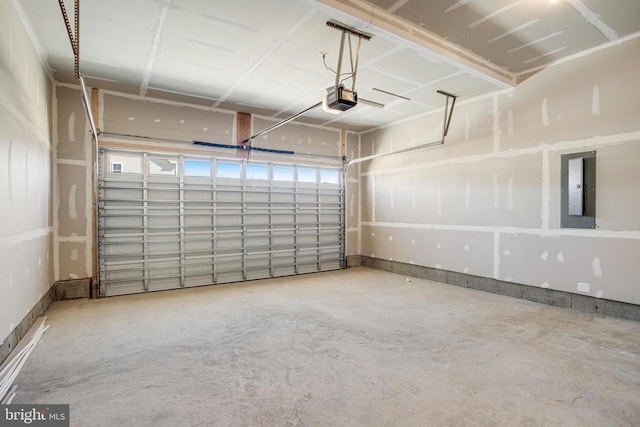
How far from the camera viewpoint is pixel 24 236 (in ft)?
11.0

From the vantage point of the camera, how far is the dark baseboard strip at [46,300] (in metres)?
2.93

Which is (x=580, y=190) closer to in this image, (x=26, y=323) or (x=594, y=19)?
(x=594, y=19)

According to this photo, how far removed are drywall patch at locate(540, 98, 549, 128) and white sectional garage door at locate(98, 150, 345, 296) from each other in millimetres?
4039

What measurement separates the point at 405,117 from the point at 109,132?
5.31m

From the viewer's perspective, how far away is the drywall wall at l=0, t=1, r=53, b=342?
109 inches

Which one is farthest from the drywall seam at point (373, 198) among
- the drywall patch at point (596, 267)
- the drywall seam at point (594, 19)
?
the drywall seam at point (594, 19)

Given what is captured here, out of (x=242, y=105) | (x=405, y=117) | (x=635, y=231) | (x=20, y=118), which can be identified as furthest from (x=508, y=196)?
(x=20, y=118)

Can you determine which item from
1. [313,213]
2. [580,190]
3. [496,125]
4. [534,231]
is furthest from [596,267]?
[313,213]

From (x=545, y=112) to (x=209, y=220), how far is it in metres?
5.62

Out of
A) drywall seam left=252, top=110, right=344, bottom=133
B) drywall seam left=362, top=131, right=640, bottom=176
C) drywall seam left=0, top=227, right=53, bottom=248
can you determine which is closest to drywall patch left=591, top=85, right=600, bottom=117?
drywall seam left=362, top=131, right=640, bottom=176

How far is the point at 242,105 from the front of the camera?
231 inches

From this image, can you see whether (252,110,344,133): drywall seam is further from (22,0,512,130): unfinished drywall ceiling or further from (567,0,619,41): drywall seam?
(567,0,619,41): drywall seam

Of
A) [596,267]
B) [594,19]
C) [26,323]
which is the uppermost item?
[594,19]

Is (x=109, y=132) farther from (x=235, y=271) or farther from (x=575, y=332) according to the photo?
(x=575, y=332)
